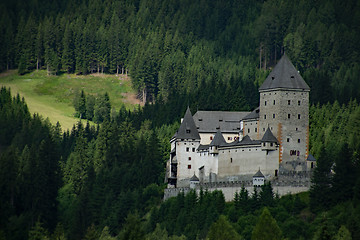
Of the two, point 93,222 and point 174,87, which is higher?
point 174,87

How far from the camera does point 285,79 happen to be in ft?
367

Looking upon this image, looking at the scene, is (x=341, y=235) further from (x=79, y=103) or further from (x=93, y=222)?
(x=79, y=103)

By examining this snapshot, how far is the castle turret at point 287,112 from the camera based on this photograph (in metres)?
108

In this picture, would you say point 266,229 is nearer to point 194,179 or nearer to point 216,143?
point 216,143

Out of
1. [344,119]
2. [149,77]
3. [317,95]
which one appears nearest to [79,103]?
[149,77]

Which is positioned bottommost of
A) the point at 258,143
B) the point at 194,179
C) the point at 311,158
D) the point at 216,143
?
the point at 194,179

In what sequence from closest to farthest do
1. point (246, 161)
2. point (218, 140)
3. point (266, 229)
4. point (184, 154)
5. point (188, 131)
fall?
1. point (266, 229)
2. point (246, 161)
3. point (218, 140)
4. point (184, 154)
5. point (188, 131)

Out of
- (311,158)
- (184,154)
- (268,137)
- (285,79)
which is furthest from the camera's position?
(184,154)

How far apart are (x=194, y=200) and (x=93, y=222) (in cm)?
1987

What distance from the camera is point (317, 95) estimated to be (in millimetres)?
142000

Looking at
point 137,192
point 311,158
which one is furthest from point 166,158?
point 311,158

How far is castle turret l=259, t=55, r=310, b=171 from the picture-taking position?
108188 mm

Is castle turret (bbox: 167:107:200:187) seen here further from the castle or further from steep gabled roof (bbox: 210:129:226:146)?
steep gabled roof (bbox: 210:129:226:146)

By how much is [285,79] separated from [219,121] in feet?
39.4
